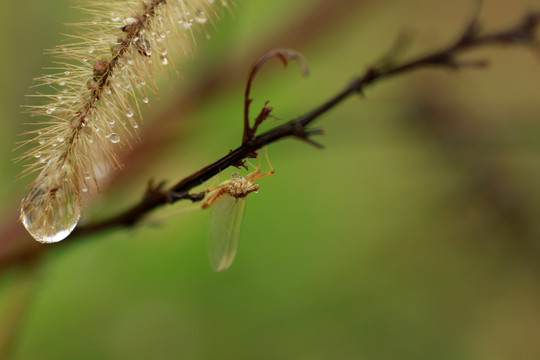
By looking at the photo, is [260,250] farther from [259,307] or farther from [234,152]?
[234,152]

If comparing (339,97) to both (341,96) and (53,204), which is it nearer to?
(341,96)

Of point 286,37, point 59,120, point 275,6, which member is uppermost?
point 275,6

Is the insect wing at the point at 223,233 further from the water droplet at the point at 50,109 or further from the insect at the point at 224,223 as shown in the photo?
the water droplet at the point at 50,109

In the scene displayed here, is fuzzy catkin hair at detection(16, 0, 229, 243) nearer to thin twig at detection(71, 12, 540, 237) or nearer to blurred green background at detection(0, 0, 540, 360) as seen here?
thin twig at detection(71, 12, 540, 237)

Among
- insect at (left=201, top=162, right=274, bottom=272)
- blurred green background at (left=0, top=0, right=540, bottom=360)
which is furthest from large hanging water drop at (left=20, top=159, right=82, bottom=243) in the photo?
blurred green background at (left=0, top=0, right=540, bottom=360)

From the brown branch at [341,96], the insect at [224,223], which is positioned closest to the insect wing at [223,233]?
the insect at [224,223]

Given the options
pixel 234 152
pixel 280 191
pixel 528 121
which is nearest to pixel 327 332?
pixel 280 191
